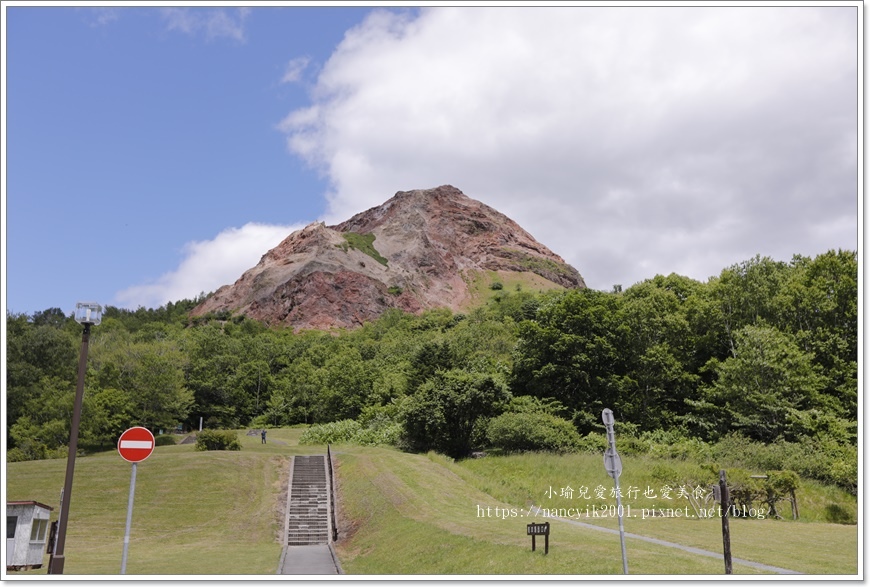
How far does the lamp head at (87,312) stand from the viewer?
12.2 metres

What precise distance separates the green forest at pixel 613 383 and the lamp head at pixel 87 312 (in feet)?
86.5

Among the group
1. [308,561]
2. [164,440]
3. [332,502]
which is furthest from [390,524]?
[164,440]

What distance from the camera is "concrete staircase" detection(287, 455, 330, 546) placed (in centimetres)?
2291

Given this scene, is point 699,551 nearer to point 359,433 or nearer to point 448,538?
point 448,538

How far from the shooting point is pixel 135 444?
34.5 ft

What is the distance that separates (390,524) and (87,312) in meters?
13.1

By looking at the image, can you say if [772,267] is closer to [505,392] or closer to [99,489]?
[505,392]

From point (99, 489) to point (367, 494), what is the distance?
40.4 feet

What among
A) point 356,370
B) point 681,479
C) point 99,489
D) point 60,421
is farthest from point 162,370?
point 681,479

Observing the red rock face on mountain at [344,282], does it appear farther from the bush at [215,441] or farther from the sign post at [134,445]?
the sign post at [134,445]

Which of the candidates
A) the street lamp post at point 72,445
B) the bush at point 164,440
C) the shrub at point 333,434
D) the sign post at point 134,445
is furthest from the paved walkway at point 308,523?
the bush at point 164,440

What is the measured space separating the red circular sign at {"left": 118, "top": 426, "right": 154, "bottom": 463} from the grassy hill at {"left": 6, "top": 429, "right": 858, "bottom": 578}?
6.72 metres

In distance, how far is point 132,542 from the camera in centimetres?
2100

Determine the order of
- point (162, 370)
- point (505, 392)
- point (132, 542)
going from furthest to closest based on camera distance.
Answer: point (162, 370)
point (505, 392)
point (132, 542)
